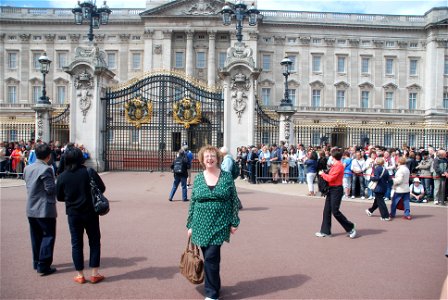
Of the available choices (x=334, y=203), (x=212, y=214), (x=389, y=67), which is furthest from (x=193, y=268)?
(x=389, y=67)

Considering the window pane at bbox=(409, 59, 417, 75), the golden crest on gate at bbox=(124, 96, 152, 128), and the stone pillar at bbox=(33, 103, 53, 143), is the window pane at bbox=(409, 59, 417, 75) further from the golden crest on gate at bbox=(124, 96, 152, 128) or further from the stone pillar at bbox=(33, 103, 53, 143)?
the stone pillar at bbox=(33, 103, 53, 143)

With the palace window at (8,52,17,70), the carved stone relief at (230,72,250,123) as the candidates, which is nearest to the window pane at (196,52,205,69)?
the palace window at (8,52,17,70)

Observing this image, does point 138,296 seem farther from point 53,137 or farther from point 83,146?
point 53,137

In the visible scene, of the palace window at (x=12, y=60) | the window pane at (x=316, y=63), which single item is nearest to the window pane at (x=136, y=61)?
the palace window at (x=12, y=60)

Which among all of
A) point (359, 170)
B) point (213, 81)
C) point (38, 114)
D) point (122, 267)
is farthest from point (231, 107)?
point (213, 81)

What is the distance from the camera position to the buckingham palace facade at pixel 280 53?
55.0m

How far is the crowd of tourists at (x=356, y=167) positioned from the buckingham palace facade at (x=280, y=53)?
124ft

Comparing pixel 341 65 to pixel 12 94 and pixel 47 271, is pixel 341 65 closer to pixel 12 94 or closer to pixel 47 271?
pixel 12 94

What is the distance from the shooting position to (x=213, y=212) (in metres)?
4.88

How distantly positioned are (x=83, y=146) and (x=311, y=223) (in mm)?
12919

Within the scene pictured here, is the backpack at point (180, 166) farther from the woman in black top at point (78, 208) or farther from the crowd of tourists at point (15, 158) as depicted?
the crowd of tourists at point (15, 158)

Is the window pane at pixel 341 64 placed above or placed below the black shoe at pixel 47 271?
above

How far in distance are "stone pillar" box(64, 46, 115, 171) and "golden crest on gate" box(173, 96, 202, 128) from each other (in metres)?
A: 3.72

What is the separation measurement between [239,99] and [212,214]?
14359 millimetres
